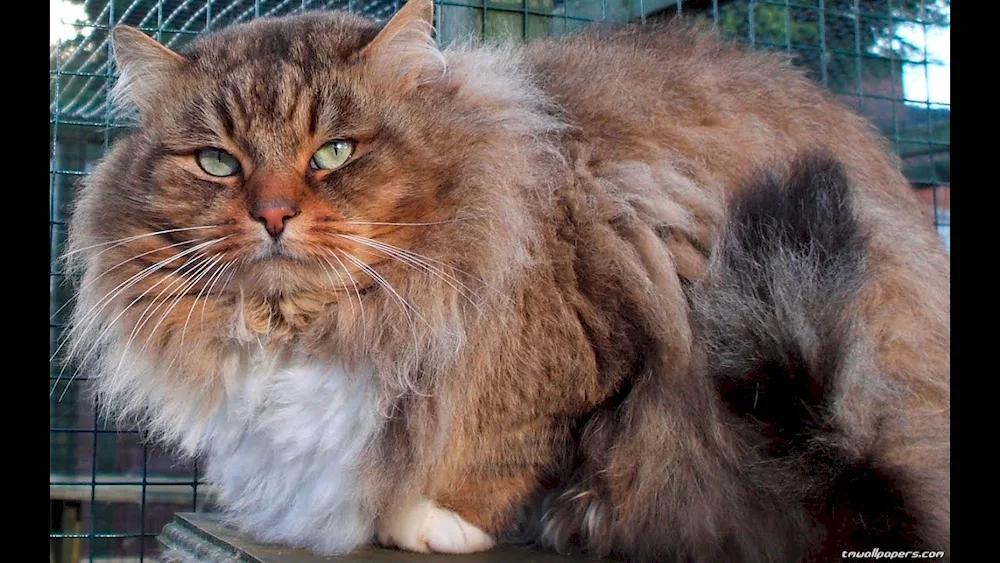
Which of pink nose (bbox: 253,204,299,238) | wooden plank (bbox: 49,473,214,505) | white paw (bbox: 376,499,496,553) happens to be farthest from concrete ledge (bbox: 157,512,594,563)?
pink nose (bbox: 253,204,299,238)

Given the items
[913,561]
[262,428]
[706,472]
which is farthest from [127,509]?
[913,561]

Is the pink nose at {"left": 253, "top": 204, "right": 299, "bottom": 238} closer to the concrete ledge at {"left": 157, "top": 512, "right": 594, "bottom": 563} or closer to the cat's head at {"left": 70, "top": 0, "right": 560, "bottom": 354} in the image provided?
the cat's head at {"left": 70, "top": 0, "right": 560, "bottom": 354}

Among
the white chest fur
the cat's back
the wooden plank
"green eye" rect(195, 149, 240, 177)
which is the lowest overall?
the wooden plank

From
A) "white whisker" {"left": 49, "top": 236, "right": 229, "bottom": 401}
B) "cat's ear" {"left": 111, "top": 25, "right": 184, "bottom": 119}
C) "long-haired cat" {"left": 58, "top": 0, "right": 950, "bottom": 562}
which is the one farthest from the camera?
"cat's ear" {"left": 111, "top": 25, "right": 184, "bottom": 119}

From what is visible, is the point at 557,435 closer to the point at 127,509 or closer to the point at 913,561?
the point at 913,561

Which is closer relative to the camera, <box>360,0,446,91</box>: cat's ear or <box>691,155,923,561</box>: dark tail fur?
<box>691,155,923,561</box>: dark tail fur

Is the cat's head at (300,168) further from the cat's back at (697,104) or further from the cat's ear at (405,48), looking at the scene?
the cat's back at (697,104)

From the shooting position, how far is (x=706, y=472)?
1.53 meters

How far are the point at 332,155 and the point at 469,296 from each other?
1.14 feet

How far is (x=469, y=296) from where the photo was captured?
165 centimetres

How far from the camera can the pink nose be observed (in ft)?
4.92

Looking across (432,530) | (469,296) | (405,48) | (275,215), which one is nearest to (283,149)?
(275,215)

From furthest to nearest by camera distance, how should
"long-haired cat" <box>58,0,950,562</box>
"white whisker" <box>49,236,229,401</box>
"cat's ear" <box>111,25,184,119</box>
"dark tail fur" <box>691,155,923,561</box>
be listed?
1. "cat's ear" <box>111,25,184,119</box>
2. "white whisker" <box>49,236,229,401</box>
3. "long-haired cat" <box>58,0,950,562</box>
4. "dark tail fur" <box>691,155,923,561</box>
